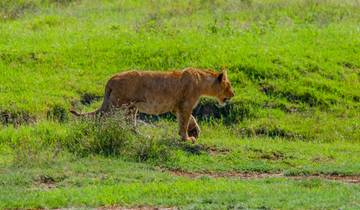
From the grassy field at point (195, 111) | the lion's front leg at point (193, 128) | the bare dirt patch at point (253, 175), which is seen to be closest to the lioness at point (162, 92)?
the lion's front leg at point (193, 128)

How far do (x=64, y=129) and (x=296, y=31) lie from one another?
8576 mm

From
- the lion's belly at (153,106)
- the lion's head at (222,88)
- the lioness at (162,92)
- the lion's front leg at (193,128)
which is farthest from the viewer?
the lion's head at (222,88)

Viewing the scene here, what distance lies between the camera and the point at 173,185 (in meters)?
12.3

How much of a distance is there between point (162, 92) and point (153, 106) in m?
0.29

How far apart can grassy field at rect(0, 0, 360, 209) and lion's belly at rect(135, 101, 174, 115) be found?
36 centimetres

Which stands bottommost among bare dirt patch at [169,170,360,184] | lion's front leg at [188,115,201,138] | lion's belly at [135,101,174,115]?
lion's front leg at [188,115,201,138]

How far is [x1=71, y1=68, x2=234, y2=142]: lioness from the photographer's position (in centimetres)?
Result: 1585

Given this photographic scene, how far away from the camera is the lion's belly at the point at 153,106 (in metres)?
16.1

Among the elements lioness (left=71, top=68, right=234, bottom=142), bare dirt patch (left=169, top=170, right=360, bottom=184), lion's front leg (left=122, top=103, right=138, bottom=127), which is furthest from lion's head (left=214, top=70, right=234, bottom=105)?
bare dirt patch (left=169, top=170, right=360, bottom=184)

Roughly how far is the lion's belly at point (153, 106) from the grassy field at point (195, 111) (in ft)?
1.18

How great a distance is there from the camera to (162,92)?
16141mm

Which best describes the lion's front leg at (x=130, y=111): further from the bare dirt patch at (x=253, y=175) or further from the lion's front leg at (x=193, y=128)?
the bare dirt patch at (x=253, y=175)

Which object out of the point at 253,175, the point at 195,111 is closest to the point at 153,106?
the point at 195,111

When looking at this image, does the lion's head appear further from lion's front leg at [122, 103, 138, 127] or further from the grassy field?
lion's front leg at [122, 103, 138, 127]
